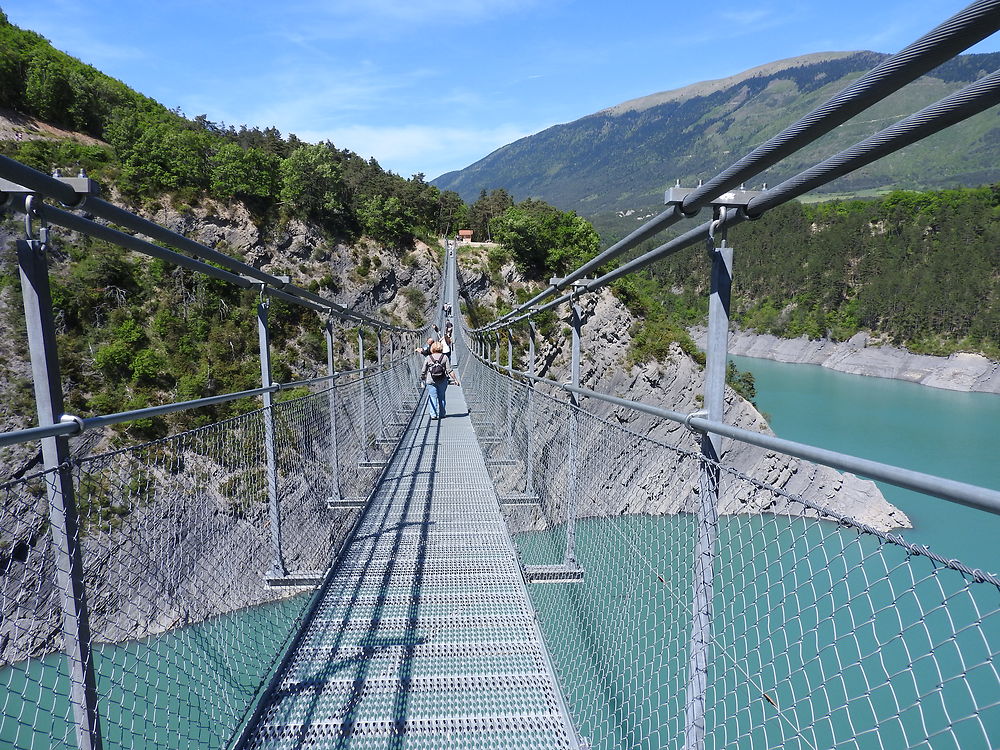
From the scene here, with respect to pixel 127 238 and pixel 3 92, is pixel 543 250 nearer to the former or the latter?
pixel 3 92

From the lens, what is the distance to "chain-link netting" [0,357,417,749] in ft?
3.77

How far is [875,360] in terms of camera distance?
3709cm

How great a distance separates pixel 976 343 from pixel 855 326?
722 cm

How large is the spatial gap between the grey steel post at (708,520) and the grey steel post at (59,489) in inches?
44.3

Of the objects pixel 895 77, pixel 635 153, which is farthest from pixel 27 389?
pixel 635 153

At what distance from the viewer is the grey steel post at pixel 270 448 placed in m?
2.10

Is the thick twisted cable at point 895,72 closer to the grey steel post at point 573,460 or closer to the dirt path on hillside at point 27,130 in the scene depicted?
the grey steel post at point 573,460

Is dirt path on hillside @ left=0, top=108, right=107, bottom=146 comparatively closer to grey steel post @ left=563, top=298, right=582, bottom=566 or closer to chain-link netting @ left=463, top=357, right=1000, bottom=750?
chain-link netting @ left=463, top=357, right=1000, bottom=750

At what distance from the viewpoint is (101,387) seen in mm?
14094

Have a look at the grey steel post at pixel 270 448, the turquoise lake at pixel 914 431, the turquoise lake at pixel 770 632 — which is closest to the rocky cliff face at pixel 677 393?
the turquoise lake at pixel 914 431

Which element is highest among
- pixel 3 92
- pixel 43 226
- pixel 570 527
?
pixel 3 92

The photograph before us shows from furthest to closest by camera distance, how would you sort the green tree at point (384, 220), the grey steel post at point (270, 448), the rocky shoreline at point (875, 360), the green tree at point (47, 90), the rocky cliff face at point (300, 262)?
the rocky shoreline at point (875, 360)
the green tree at point (384, 220)
the green tree at point (47, 90)
the rocky cliff face at point (300, 262)
the grey steel post at point (270, 448)

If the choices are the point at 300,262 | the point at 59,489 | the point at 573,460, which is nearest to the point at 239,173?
the point at 300,262

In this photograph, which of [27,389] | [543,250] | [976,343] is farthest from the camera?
[976,343]
